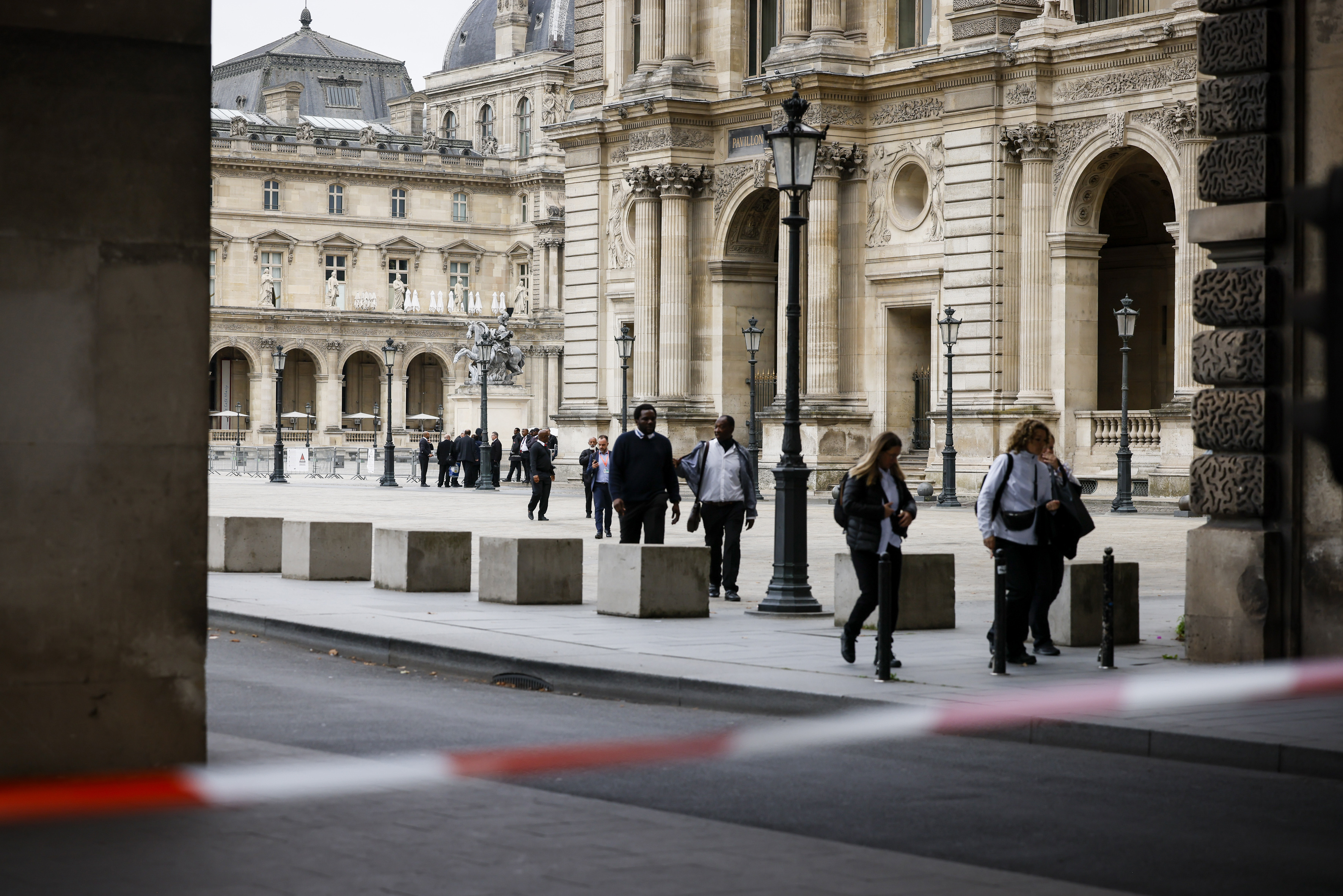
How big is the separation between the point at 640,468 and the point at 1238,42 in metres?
8.11

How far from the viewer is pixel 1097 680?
13.2 meters

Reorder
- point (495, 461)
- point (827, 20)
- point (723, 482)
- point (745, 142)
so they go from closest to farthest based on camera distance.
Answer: point (723, 482) < point (827, 20) < point (745, 142) < point (495, 461)

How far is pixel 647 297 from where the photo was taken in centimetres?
5150

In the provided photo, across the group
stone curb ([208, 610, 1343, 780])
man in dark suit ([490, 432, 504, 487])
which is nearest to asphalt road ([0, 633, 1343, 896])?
stone curb ([208, 610, 1343, 780])

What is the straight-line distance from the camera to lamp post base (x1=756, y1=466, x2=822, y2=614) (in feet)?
59.6

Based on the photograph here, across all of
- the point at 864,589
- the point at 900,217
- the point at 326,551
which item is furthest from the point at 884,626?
the point at 900,217

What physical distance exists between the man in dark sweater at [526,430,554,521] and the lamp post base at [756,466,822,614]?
1771 centimetres

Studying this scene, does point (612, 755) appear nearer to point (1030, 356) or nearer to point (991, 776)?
point (991, 776)

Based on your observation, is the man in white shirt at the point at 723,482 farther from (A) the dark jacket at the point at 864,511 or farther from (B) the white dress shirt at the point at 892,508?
(A) the dark jacket at the point at 864,511

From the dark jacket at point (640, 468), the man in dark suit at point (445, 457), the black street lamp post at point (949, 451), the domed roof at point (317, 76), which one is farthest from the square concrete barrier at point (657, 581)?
the domed roof at point (317, 76)

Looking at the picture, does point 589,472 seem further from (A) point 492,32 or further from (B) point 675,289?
(A) point 492,32

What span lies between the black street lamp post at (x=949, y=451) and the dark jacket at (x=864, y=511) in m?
28.2

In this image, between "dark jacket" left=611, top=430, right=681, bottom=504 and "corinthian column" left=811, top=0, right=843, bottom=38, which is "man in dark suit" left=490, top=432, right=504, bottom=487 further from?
"dark jacket" left=611, top=430, right=681, bottom=504

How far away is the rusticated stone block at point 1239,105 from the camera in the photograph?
13734mm
